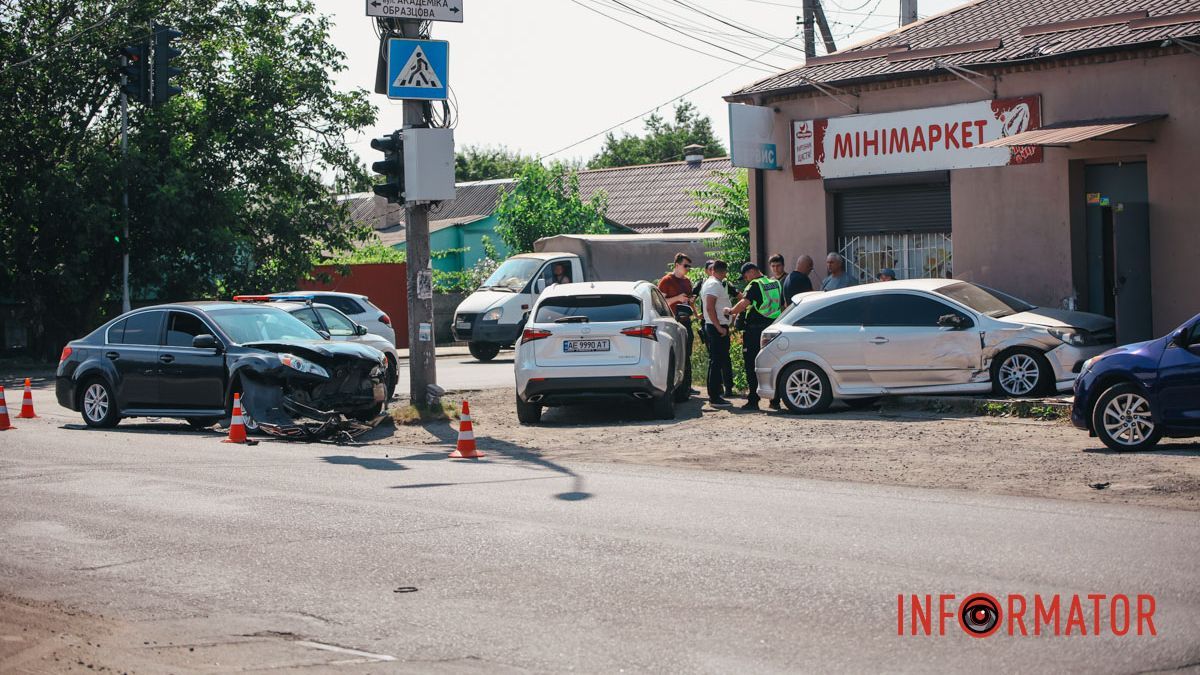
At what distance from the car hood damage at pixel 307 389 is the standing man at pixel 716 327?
4449 millimetres

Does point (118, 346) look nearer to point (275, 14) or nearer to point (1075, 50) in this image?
point (1075, 50)

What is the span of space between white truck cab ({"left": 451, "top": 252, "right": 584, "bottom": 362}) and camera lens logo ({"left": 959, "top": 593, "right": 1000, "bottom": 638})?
22161 mm

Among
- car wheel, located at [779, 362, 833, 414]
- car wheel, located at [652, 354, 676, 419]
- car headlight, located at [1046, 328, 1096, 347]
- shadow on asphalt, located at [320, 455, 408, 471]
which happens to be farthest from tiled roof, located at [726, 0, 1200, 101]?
shadow on asphalt, located at [320, 455, 408, 471]

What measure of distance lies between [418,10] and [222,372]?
5068mm

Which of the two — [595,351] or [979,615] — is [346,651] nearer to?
[979,615]

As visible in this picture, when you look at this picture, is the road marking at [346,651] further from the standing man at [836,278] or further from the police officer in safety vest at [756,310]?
the standing man at [836,278]

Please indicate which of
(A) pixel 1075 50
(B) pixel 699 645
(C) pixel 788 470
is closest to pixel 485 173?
(A) pixel 1075 50

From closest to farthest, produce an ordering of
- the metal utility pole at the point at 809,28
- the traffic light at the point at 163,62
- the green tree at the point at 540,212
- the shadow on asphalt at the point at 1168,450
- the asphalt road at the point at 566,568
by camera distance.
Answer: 1. the asphalt road at the point at 566,568
2. the shadow on asphalt at the point at 1168,450
3. the traffic light at the point at 163,62
4. the metal utility pole at the point at 809,28
5. the green tree at the point at 540,212

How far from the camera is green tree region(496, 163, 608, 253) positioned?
42344 mm

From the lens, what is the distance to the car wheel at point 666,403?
16219mm

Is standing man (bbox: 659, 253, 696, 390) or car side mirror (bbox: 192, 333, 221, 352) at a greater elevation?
standing man (bbox: 659, 253, 696, 390)

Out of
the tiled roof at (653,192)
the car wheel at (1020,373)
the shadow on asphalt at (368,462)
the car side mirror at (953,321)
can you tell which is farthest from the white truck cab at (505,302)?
the tiled roof at (653,192)

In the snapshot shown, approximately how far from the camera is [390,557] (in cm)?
834

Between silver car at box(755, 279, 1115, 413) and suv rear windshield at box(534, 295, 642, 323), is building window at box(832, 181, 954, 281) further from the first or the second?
suv rear windshield at box(534, 295, 642, 323)
